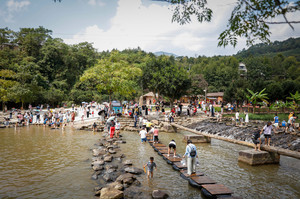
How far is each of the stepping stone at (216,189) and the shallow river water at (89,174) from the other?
19.8 inches

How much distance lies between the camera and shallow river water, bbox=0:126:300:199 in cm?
805

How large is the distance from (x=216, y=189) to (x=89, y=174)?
5.99 meters

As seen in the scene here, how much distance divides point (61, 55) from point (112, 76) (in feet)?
104

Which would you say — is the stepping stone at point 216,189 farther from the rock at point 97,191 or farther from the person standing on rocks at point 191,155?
the rock at point 97,191

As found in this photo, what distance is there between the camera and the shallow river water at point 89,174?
8.05 m

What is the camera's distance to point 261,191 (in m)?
8.30

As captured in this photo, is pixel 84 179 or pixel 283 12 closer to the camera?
pixel 283 12

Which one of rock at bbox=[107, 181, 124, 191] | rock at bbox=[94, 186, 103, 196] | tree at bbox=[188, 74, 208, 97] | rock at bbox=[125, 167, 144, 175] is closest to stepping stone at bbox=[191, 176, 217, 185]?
rock at bbox=[125, 167, 144, 175]

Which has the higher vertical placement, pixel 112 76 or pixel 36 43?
pixel 36 43

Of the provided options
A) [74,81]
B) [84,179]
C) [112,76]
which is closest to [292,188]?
[84,179]

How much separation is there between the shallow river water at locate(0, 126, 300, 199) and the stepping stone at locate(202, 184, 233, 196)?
19.8 inches

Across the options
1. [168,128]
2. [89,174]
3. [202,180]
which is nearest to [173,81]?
[168,128]

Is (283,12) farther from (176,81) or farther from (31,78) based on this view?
(31,78)

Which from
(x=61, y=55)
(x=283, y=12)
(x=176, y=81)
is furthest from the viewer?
(x=61, y=55)
